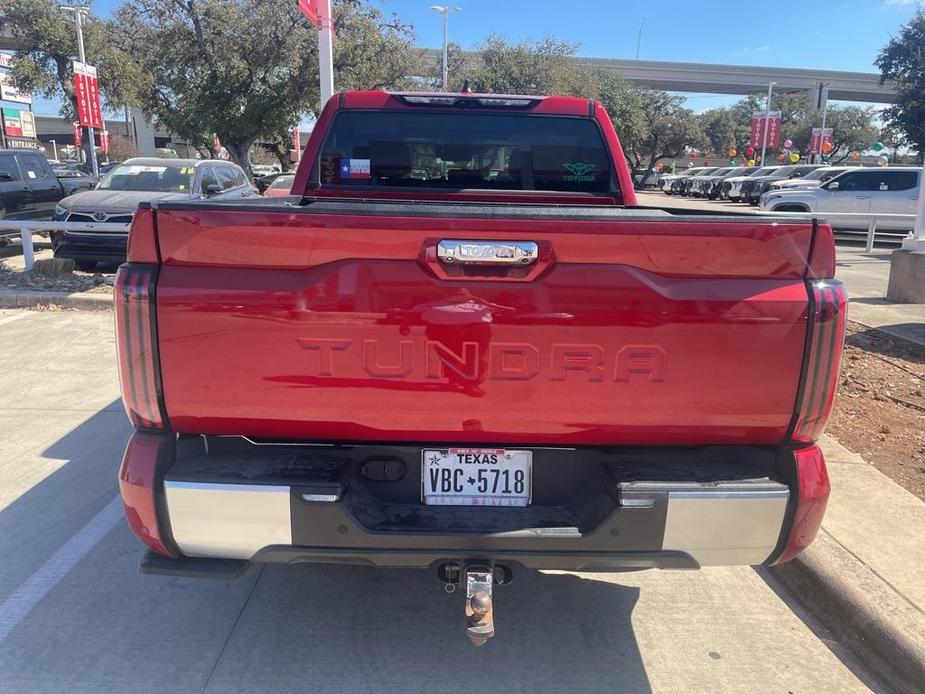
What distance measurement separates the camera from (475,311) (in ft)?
7.78

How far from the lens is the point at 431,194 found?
4.38 meters

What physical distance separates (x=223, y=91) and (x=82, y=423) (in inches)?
828

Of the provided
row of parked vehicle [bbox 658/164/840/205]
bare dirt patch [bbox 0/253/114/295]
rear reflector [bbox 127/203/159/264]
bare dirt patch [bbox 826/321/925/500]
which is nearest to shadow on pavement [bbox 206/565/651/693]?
rear reflector [bbox 127/203/159/264]

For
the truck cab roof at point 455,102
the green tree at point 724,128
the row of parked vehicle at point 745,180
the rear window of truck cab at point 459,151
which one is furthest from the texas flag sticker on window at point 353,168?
the green tree at point 724,128

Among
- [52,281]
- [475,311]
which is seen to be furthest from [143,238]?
[52,281]

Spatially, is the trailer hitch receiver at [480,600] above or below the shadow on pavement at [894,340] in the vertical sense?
above

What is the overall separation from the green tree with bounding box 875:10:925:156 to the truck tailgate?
3655cm

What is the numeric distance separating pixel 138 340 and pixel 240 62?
23.9 meters

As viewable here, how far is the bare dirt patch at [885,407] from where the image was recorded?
4930mm

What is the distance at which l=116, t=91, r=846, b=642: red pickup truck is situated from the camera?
7.79 ft

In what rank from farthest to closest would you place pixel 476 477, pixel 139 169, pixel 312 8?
pixel 139 169, pixel 312 8, pixel 476 477

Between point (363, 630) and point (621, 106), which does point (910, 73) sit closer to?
point (621, 106)

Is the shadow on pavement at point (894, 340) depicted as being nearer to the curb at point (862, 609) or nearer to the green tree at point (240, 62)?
the curb at point (862, 609)

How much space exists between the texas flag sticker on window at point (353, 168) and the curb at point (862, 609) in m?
3.11
